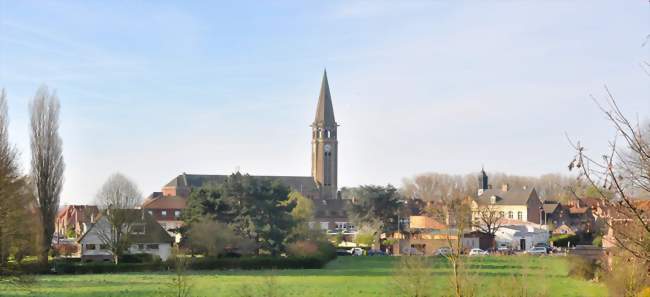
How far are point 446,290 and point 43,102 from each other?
3928 centimetres

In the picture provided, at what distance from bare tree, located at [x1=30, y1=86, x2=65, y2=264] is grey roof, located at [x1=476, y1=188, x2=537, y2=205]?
2713 inches

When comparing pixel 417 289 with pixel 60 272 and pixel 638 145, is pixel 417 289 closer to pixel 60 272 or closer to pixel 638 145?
pixel 638 145

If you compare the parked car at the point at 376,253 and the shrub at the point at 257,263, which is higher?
the parked car at the point at 376,253

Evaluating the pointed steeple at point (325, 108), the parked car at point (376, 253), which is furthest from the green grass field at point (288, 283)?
the pointed steeple at point (325, 108)

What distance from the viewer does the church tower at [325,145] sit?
484 ft

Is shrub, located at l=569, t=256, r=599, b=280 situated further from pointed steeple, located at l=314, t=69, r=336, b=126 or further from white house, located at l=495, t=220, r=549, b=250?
pointed steeple, located at l=314, t=69, r=336, b=126

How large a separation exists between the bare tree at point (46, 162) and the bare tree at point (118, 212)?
5129 millimetres

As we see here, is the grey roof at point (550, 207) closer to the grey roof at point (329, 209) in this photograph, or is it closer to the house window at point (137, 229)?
the grey roof at point (329, 209)

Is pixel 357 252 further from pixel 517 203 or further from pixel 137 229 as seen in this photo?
pixel 517 203

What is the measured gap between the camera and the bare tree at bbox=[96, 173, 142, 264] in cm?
Answer: 5738

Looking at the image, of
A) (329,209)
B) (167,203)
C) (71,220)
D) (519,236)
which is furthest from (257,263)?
(71,220)

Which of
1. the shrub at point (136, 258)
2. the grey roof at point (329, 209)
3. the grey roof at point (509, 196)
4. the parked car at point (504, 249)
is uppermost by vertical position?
the grey roof at point (509, 196)

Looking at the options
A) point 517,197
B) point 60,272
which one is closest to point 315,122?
point 517,197

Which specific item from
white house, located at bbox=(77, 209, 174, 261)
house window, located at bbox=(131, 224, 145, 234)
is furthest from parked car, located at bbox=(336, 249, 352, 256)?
house window, located at bbox=(131, 224, 145, 234)
